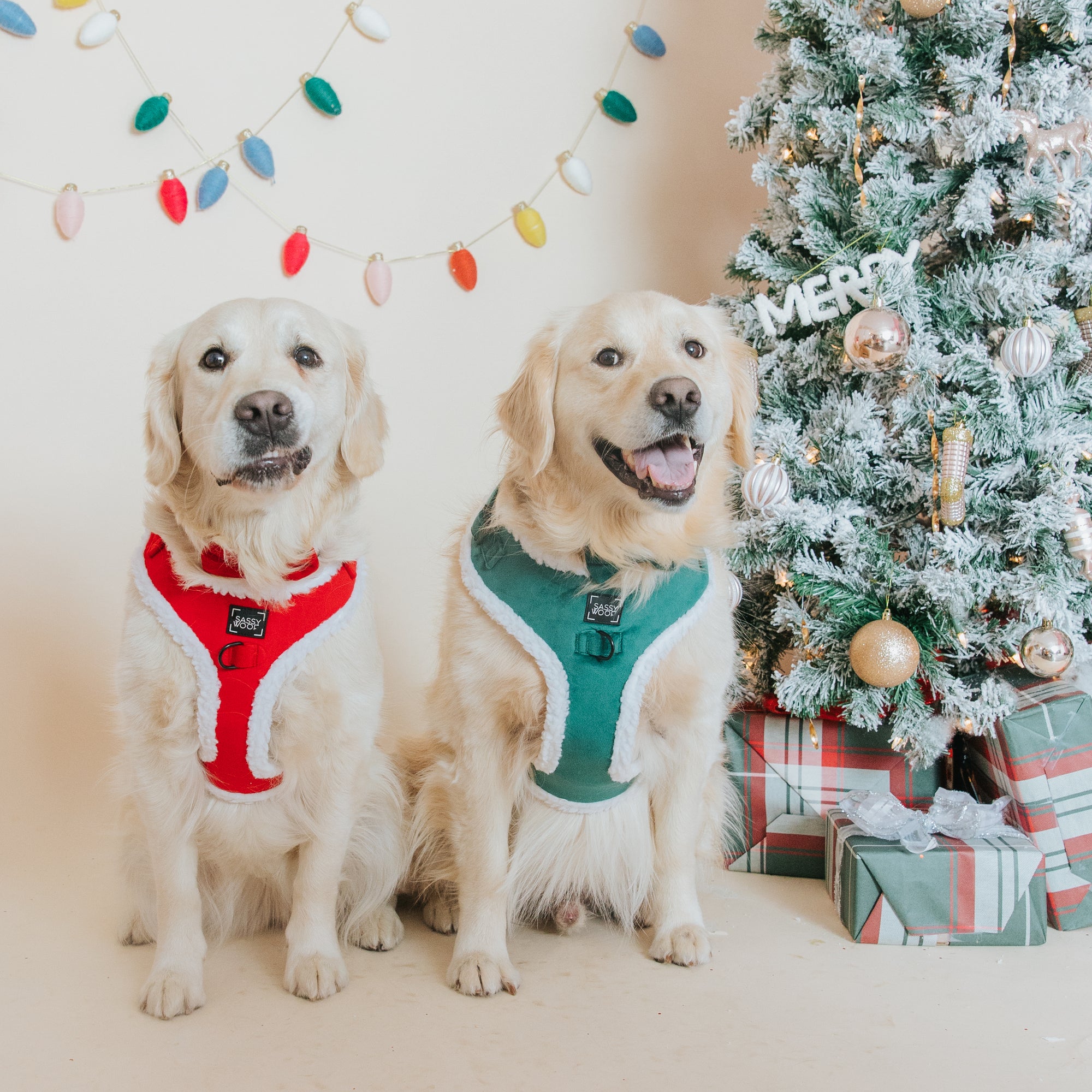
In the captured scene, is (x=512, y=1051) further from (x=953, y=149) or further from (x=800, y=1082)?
(x=953, y=149)

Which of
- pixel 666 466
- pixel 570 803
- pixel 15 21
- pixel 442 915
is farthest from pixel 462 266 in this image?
pixel 442 915

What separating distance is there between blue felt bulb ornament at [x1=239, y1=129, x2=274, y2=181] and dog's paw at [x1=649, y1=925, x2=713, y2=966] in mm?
2076

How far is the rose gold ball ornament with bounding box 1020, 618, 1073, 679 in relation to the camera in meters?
2.06

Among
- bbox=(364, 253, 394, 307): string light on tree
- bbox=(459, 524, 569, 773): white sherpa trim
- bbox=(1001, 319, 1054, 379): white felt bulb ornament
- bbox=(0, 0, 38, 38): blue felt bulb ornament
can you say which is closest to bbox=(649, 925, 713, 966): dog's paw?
bbox=(459, 524, 569, 773): white sherpa trim

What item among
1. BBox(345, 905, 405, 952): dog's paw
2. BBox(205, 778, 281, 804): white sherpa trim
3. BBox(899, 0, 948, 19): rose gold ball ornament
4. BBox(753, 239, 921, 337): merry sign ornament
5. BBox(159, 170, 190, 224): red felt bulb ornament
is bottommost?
BBox(345, 905, 405, 952): dog's paw

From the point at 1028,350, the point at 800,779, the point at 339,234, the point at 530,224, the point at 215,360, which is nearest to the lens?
the point at 215,360

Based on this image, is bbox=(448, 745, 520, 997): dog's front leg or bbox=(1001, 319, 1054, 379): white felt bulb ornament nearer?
bbox=(448, 745, 520, 997): dog's front leg

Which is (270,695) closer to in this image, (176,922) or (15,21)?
(176,922)

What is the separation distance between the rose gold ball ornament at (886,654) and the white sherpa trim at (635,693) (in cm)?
44

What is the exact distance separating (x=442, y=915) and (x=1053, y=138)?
6.31ft

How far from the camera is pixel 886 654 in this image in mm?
2053

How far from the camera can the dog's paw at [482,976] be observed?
1731mm

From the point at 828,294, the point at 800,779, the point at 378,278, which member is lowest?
the point at 800,779

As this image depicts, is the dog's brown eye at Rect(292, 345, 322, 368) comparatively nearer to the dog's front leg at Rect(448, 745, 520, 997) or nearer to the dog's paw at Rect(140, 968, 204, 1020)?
the dog's front leg at Rect(448, 745, 520, 997)
